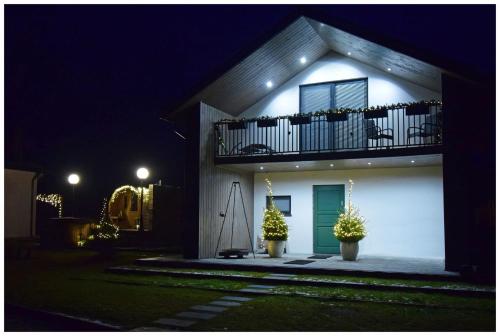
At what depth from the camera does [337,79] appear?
551 inches

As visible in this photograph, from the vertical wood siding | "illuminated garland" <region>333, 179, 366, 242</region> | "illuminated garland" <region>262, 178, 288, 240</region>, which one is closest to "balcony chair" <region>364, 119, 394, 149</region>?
"illuminated garland" <region>333, 179, 366, 242</region>

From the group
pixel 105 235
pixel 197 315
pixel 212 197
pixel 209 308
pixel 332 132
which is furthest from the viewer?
A: pixel 105 235

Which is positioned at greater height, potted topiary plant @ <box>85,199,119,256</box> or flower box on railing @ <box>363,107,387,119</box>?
flower box on railing @ <box>363,107,387,119</box>

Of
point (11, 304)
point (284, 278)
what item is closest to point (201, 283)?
point (284, 278)

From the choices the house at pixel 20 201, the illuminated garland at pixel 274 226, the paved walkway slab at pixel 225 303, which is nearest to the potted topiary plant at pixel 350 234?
the illuminated garland at pixel 274 226

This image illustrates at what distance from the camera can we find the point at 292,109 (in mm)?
14492

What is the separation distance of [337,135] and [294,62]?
2.36 meters

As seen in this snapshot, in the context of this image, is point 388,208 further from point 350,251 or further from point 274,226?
point 274,226

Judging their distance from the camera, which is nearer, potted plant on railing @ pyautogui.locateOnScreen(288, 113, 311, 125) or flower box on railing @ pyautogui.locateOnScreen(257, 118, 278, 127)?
potted plant on railing @ pyautogui.locateOnScreen(288, 113, 311, 125)

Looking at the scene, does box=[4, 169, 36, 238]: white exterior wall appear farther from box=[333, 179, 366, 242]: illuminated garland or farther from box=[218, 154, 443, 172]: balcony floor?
box=[333, 179, 366, 242]: illuminated garland

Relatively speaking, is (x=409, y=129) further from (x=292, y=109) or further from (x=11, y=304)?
(x=11, y=304)

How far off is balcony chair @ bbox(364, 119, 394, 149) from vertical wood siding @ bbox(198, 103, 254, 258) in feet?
13.3

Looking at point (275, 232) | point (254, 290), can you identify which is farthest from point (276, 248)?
point (254, 290)

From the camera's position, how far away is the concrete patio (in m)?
9.81
